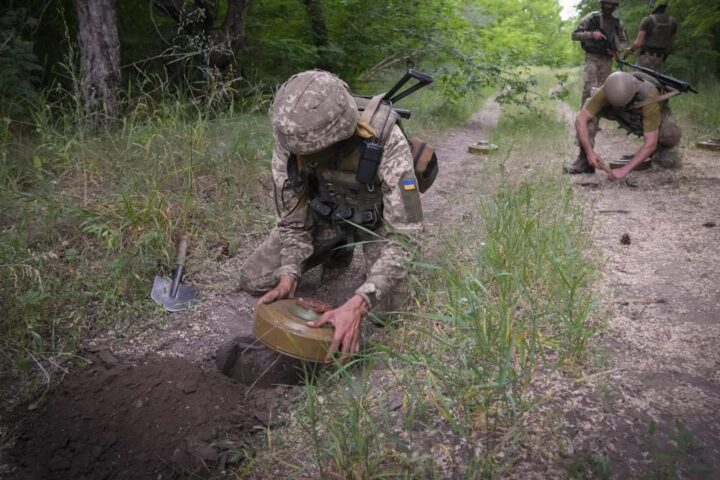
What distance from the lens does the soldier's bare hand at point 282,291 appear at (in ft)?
8.01

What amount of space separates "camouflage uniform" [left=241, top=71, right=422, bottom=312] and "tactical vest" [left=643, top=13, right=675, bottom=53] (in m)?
6.60

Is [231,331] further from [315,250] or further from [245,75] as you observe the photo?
[245,75]

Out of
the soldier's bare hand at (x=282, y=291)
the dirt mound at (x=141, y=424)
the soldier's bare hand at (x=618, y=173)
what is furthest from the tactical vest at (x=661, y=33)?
the dirt mound at (x=141, y=424)

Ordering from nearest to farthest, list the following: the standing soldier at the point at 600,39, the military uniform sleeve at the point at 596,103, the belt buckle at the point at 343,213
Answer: the belt buckle at the point at 343,213, the military uniform sleeve at the point at 596,103, the standing soldier at the point at 600,39

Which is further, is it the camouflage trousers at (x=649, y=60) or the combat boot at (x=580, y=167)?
the camouflage trousers at (x=649, y=60)

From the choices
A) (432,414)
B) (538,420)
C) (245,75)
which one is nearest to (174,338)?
(432,414)

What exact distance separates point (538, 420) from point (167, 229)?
2.46 m

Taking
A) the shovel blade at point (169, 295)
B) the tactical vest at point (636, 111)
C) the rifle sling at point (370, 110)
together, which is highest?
the rifle sling at point (370, 110)

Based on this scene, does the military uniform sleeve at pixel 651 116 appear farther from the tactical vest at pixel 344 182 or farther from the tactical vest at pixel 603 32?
the tactical vest at pixel 344 182

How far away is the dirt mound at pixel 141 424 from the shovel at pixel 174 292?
1.60ft

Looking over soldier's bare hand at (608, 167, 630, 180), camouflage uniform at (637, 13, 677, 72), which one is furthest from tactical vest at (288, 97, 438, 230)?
camouflage uniform at (637, 13, 677, 72)

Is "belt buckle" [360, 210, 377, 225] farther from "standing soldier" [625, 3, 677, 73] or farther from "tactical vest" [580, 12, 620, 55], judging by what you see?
"standing soldier" [625, 3, 677, 73]

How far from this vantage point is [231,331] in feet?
9.16

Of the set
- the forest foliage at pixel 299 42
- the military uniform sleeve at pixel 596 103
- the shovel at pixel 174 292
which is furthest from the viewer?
the forest foliage at pixel 299 42
